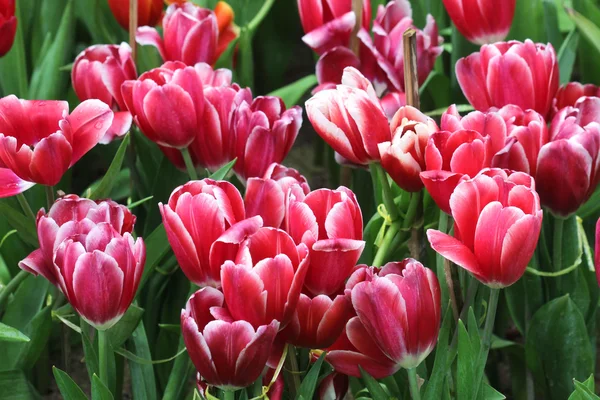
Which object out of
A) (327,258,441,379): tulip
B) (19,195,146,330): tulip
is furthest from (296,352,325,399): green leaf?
(19,195,146,330): tulip

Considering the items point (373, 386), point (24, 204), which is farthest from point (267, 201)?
point (24, 204)

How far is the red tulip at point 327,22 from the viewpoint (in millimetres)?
988

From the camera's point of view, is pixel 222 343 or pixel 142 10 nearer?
pixel 222 343

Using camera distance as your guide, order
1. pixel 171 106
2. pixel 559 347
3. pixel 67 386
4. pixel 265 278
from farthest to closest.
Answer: pixel 559 347 → pixel 171 106 → pixel 67 386 → pixel 265 278

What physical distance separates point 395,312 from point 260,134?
9.7 inches

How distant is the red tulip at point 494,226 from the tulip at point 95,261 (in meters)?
0.22

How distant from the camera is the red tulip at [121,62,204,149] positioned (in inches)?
Answer: 31.0

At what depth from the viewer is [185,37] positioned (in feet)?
3.15

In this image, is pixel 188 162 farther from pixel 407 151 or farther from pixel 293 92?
pixel 293 92

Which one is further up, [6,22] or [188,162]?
[6,22]

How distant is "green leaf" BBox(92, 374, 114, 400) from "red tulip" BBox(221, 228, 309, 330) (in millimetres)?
138

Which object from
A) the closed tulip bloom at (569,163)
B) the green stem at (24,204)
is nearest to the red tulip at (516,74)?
the closed tulip bloom at (569,163)

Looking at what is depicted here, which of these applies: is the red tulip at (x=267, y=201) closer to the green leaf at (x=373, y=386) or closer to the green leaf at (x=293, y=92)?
the green leaf at (x=373, y=386)

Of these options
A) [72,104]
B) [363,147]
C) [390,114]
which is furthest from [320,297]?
[72,104]
